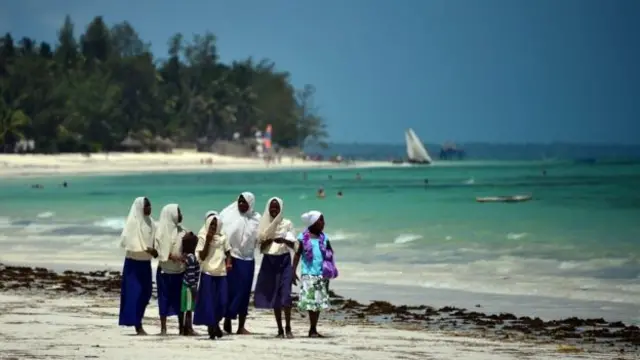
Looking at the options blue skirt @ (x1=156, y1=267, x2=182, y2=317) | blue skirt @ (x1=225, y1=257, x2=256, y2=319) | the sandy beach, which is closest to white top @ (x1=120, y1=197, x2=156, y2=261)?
blue skirt @ (x1=156, y1=267, x2=182, y2=317)

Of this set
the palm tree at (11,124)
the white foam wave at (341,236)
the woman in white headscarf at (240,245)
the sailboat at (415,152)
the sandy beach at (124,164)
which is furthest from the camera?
the sailboat at (415,152)

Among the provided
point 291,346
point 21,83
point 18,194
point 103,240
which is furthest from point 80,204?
point 21,83

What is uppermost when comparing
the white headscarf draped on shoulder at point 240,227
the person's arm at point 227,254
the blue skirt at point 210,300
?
the white headscarf draped on shoulder at point 240,227

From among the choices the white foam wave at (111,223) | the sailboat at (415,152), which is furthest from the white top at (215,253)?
the sailboat at (415,152)

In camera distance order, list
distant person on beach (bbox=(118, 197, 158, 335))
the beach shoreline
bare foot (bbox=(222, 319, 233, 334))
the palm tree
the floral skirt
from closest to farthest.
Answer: the beach shoreline → distant person on beach (bbox=(118, 197, 158, 335)) → the floral skirt → bare foot (bbox=(222, 319, 233, 334)) → the palm tree

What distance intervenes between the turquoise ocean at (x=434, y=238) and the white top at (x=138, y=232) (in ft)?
23.7

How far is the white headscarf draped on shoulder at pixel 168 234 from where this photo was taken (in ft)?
47.8

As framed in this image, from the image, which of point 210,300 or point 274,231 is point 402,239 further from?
point 210,300

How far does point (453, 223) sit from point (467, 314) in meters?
28.7

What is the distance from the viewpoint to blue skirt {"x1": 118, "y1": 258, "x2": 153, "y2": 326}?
14883 millimetres

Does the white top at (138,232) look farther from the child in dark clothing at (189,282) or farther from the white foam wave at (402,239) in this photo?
the white foam wave at (402,239)

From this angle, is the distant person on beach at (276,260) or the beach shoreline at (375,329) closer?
the beach shoreline at (375,329)

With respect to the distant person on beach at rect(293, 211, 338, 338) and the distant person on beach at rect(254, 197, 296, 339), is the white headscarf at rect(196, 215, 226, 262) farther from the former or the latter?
the distant person on beach at rect(293, 211, 338, 338)

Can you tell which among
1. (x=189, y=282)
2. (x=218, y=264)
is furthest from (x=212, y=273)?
(x=189, y=282)
